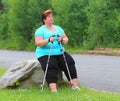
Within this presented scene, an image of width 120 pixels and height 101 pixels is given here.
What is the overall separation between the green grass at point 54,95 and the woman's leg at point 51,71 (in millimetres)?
163

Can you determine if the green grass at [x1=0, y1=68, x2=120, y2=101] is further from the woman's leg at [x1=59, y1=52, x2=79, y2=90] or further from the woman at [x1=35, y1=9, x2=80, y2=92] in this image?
the woman at [x1=35, y1=9, x2=80, y2=92]

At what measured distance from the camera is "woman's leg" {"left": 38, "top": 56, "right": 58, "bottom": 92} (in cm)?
962

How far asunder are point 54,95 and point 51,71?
751 mm

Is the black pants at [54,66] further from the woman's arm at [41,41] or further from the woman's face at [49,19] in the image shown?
the woman's face at [49,19]

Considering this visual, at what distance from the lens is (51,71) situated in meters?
9.75

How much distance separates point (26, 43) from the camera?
37.2 m

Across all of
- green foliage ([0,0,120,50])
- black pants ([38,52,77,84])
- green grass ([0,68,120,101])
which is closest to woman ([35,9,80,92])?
black pants ([38,52,77,84])

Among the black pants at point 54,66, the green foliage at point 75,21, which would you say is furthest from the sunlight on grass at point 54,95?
the green foliage at point 75,21

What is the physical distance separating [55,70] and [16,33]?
2865 centimetres

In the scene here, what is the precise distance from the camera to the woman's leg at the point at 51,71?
962 cm

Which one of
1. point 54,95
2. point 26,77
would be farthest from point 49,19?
point 54,95

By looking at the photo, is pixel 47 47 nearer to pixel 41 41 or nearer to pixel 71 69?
pixel 41 41

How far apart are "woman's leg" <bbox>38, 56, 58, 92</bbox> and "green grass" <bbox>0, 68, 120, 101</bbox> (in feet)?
0.54

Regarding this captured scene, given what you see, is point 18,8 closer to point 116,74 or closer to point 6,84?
point 116,74
